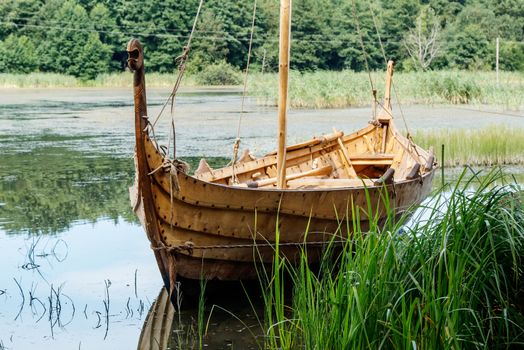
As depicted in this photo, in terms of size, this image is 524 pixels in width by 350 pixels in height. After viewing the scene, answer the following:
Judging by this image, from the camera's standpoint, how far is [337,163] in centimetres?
913

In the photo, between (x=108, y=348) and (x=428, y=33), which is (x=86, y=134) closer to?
(x=108, y=348)

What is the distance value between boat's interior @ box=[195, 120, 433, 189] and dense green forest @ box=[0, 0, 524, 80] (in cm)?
4162

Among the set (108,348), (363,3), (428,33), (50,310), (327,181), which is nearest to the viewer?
(108,348)

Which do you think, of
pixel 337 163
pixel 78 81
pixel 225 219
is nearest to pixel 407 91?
pixel 337 163

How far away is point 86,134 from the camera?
1958 centimetres

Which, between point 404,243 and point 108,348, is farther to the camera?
point 108,348

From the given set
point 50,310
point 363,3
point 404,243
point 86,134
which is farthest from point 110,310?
point 363,3

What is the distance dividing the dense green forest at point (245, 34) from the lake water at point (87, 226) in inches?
1227

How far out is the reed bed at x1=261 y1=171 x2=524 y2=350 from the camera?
3590 millimetres

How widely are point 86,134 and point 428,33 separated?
3837 centimetres

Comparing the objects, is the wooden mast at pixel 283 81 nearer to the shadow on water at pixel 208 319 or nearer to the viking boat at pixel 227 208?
the viking boat at pixel 227 208

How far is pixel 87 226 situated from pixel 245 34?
156 ft

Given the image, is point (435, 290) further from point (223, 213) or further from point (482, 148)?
point (482, 148)

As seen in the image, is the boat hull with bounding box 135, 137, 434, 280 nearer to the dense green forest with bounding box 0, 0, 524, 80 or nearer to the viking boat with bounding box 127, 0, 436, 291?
the viking boat with bounding box 127, 0, 436, 291
